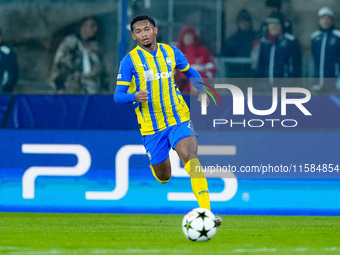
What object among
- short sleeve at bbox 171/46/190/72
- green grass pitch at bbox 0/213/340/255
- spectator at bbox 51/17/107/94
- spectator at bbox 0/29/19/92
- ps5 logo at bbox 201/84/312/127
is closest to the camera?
green grass pitch at bbox 0/213/340/255

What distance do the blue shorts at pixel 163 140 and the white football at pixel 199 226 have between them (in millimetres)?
1036

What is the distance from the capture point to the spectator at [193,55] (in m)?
9.04

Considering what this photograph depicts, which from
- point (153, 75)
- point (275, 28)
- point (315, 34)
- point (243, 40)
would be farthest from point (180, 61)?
point (315, 34)

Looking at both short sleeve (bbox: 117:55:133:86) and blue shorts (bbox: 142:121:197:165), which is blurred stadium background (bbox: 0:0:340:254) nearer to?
blue shorts (bbox: 142:121:197:165)

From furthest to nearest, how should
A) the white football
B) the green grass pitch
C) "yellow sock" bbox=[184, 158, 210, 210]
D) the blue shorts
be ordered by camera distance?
the blue shorts
"yellow sock" bbox=[184, 158, 210, 210]
the white football
the green grass pitch

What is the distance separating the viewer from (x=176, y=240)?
6.89 m

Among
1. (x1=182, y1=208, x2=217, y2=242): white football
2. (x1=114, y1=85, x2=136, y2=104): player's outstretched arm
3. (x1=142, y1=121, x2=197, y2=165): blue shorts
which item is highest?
(x1=114, y1=85, x2=136, y2=104): player's outstretched arm

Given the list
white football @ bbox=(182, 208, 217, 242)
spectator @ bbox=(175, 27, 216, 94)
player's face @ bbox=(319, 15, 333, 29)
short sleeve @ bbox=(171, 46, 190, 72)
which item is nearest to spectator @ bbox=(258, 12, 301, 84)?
player's face @ bbox=(319, 15, 333, 29)

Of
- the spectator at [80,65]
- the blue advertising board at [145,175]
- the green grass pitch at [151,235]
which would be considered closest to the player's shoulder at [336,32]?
the blue advertising board at [145,175]

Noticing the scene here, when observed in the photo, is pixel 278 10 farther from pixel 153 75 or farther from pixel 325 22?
pixel 153 75

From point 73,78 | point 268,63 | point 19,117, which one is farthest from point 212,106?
point 19,117

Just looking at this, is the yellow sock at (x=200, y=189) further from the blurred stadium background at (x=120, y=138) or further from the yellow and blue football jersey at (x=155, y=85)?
the blurred stadium background at (x=120, y=138)

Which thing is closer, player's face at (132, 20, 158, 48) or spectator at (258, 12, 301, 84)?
player's face at (132, 20, 158, 48)

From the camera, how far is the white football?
654cm
